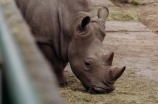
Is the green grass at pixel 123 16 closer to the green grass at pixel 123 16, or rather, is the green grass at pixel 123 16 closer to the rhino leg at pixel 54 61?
the green grass at pixel 123 16

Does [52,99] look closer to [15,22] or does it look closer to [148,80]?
[15,22]

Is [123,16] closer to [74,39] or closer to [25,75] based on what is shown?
[74,39]

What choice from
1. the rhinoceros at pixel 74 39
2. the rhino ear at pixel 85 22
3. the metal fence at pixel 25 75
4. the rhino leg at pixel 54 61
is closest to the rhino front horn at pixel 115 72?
the rhinoceros at pixel 74 39

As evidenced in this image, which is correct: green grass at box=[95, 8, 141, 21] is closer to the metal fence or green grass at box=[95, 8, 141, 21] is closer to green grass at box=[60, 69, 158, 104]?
green grass at box=[60, 69, 158, 104]

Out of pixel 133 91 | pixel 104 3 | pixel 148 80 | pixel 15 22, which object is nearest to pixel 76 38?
pixel 133 91

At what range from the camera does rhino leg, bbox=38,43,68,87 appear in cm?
466

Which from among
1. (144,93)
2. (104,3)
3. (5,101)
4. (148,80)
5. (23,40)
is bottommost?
(104,3)

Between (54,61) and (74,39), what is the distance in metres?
0.44

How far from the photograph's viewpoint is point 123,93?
15.9 ft

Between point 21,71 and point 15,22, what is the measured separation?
0.23 meters

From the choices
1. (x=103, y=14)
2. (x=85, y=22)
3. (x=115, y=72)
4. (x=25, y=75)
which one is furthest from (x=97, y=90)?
(x=25, y=75)

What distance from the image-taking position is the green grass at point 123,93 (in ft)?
14.3

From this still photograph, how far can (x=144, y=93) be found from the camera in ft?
16.1

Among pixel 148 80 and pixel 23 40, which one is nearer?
pixel 23 40
